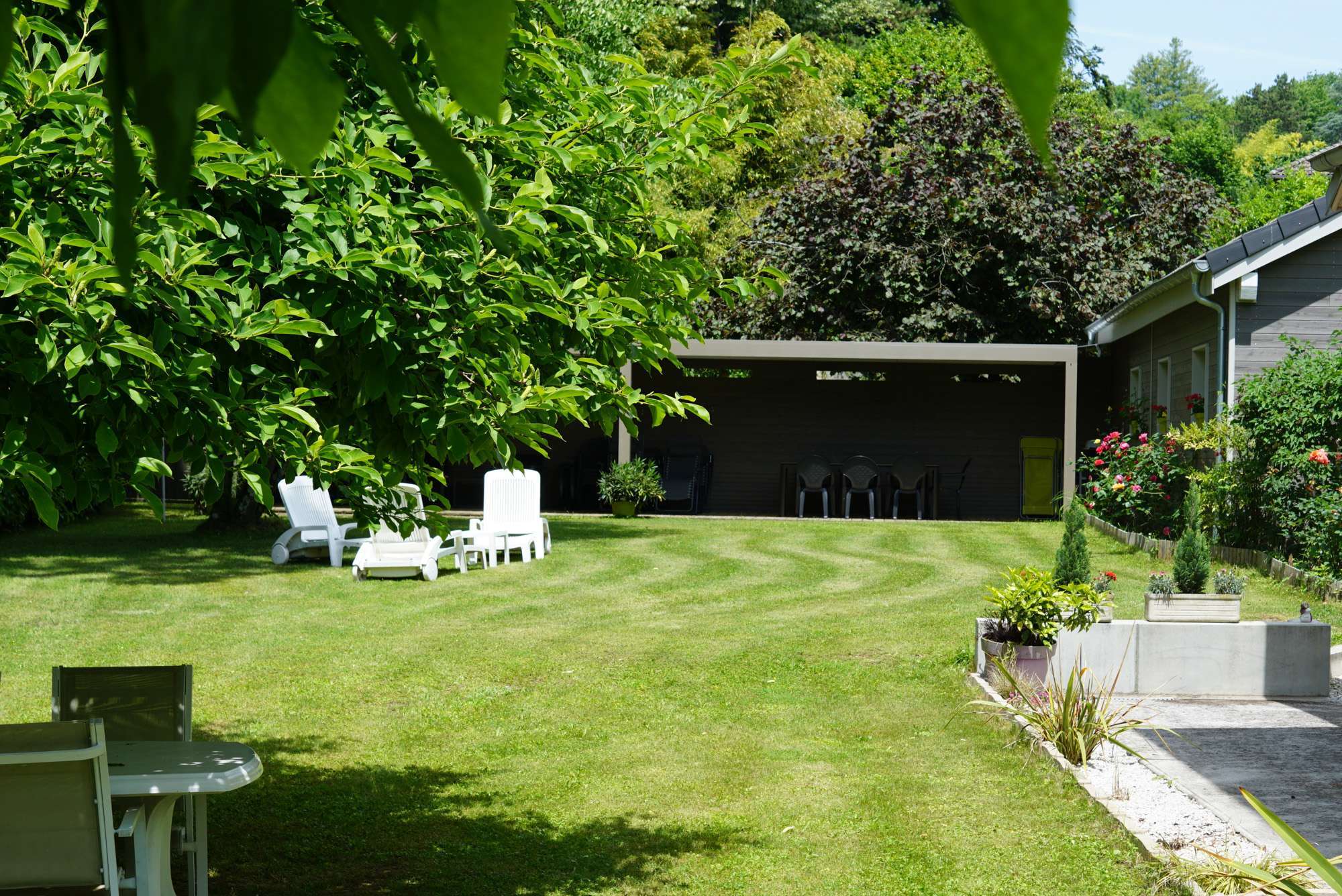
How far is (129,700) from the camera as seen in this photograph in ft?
16.4

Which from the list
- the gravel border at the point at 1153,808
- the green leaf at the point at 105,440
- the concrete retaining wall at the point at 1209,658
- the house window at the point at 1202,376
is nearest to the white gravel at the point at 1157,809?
the gravel border at the point at 1153,808

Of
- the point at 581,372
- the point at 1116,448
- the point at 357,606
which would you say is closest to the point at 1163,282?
the point at 1116,448

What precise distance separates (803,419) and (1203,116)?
40.6 m

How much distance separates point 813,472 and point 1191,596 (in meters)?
10.6

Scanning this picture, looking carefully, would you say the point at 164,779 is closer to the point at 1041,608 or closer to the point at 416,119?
the point at 416,119

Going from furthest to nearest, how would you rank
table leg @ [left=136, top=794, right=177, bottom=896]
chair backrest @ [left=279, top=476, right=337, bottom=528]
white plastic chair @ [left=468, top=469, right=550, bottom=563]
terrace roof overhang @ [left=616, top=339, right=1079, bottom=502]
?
terrace roof overhang @ [left=616, top=339, right=1079, bottom=502]
chair backrest @ [left=279, top=476, right=337, bottom=528]
white plastic chair @ [left=468, top=469, right=550, bottom=563]
table leg @ [left=136, top=794, right=177, bottom=896]

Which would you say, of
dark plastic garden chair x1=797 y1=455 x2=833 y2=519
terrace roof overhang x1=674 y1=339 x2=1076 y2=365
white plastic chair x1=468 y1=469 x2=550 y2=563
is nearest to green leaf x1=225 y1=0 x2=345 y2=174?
white plastic chair x1=468 y1=469 x2=550 y2=563

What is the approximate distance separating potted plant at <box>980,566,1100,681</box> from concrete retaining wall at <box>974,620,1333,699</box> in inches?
6.7

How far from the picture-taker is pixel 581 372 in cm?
427

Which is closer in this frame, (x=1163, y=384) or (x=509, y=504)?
(x=509, y=504)

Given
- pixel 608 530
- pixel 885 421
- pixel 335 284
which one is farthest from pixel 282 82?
pixel 885 421

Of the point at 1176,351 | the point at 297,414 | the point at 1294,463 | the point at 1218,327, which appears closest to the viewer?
the point at 297,414

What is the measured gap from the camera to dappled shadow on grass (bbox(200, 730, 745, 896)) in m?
5.06

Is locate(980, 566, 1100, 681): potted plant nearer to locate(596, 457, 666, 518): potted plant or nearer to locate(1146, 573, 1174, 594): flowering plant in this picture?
locate(1146, 573, 1174, 594): flowering plant
